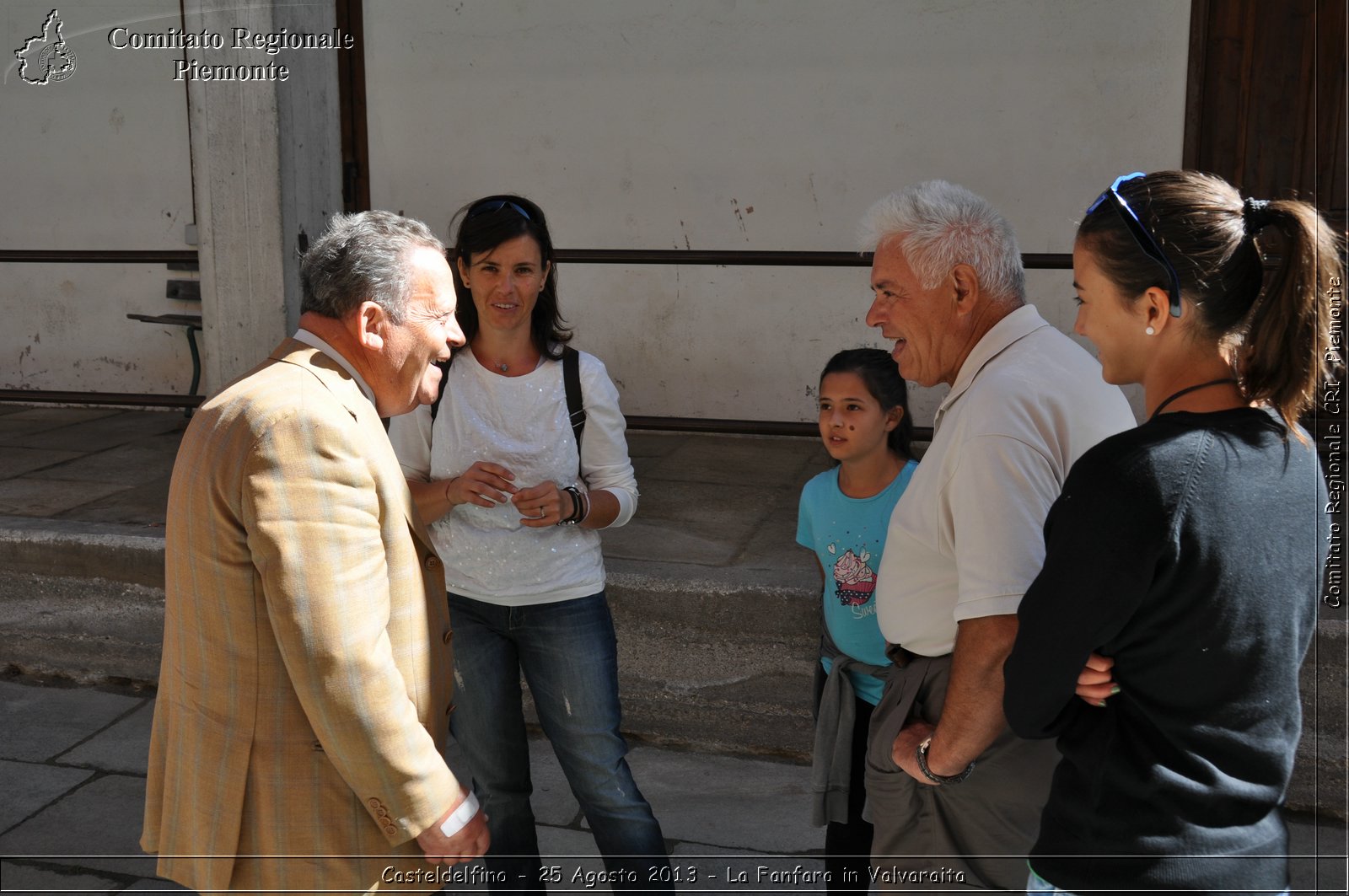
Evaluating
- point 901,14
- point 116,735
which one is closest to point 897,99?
point 901,14

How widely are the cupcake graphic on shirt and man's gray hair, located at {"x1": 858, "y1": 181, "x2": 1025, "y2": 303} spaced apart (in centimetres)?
72

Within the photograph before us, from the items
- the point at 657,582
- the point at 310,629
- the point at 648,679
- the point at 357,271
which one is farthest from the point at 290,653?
the point at 648,679

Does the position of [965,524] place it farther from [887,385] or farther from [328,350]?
[328,350]

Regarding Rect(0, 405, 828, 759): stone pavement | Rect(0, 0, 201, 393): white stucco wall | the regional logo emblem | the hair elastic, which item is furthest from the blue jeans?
the regional logo emblem

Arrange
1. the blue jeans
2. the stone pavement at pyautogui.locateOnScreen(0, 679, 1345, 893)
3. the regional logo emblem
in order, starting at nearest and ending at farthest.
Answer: the blue jeans → the stone pavement at pyautogui.locateOnScreen(0, 679, 1345, 893) → the regional logo emblem

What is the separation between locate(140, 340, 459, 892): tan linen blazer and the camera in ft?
5.45

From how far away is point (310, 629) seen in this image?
5.42 ft

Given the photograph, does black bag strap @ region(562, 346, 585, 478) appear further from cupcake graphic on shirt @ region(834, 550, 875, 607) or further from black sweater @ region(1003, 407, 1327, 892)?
black sweater @ region(1003, 407, 1327, 892)

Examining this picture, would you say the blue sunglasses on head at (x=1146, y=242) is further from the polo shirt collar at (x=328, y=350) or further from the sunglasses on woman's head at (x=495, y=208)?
the sunglasses on woman's head at (x=495, y=208)

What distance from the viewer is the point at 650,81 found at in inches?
233

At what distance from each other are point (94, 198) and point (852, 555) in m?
6.05

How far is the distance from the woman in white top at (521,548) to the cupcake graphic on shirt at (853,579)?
0.50 metres

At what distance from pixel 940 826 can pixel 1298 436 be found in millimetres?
843

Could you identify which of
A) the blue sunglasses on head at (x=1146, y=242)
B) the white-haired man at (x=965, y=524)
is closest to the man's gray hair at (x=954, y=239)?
the white-haired man at (x=965, y=524)
